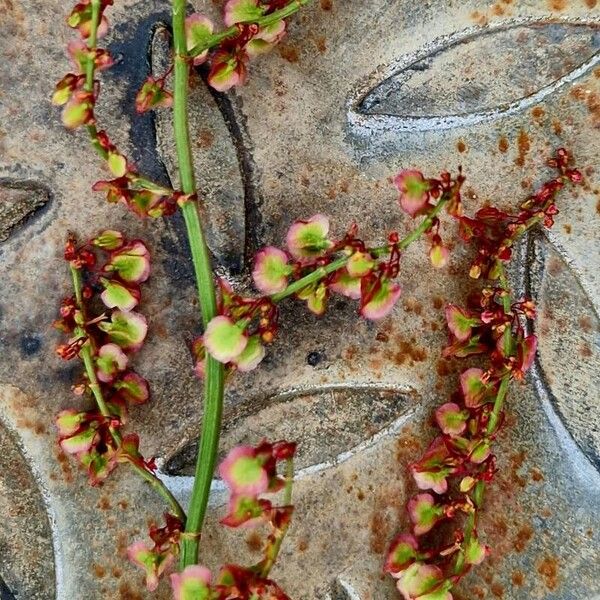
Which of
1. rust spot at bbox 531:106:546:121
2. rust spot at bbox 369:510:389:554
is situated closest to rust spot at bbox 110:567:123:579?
rust spot at bbox 369:510:389:554

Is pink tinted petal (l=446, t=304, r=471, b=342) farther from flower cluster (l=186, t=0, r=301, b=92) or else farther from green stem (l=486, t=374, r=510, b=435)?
flower cluster (l=186, t=0, r=301, b=92)

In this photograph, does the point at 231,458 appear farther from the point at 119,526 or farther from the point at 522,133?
the point at 522,133

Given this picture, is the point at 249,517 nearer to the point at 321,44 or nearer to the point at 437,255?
the point at 437,255

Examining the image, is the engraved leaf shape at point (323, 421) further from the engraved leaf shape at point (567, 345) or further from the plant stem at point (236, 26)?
the plant stem at point (236, 26)

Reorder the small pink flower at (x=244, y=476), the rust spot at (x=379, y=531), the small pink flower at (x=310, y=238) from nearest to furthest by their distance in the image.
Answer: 1. the small pink flower at (x=244, y=476)
2. the small pink flower at (x=310, y=238)
3. the rust spot at (x=379, y=531)

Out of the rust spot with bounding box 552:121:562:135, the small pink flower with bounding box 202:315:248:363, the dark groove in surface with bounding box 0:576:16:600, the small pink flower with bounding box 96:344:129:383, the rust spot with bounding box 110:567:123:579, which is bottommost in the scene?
the rust spot with bounding box 110:567:123:579

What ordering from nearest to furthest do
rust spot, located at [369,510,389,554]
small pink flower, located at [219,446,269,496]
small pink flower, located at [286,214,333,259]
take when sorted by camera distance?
small pink flower, located at [219,446,269,496], small pink flower, located at [286,214,333,259], rust spot, located at [369,510,389,554]

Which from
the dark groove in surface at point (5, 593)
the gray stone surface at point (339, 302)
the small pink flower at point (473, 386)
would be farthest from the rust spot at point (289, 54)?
the dark groove in surface at point (5, 593)
